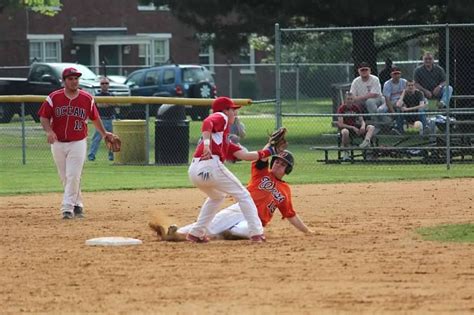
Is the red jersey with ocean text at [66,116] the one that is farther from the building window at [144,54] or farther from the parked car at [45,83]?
the building window at [144,54]

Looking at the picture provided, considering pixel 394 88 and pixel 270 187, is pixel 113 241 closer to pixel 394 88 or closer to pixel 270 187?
pixel 270 187

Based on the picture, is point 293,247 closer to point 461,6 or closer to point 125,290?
point 125,290

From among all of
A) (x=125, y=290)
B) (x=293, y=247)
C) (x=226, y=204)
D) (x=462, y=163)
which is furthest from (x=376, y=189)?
(x=125, y=290)

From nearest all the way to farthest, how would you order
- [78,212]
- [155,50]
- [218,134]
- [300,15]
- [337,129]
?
[218,134]
[78,212]
[337,129]
[300,15]
[155,50]

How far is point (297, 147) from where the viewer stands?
29281 mm

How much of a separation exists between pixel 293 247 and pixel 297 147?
1674 cm

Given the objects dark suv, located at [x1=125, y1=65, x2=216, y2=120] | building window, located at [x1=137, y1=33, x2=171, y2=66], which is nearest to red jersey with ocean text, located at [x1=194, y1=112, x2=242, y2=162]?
dark suv, located at [x1=125, y1=65, x2=216, y2=120]

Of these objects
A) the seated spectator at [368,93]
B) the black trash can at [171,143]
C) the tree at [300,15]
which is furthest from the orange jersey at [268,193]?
the tree at [300,15]

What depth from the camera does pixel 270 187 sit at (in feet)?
43.5

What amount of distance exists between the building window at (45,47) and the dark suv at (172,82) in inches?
536

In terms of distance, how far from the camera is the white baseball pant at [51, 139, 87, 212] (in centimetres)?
1595

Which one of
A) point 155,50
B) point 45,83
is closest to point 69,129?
point 45,83

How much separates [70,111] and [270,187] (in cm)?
380

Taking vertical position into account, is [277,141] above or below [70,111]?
below
